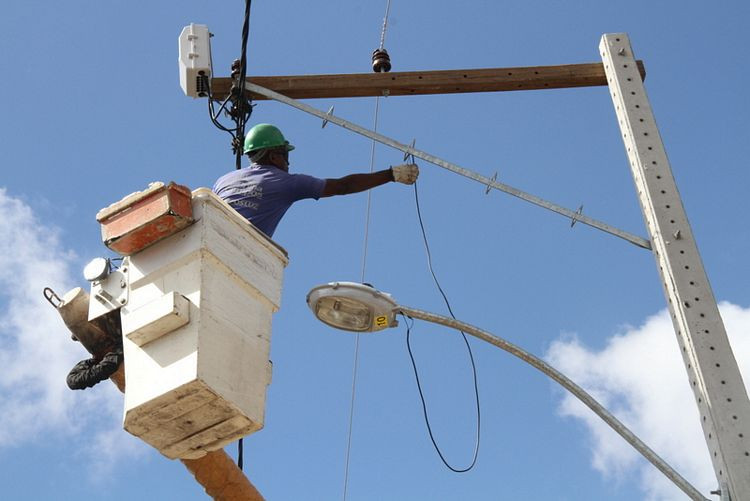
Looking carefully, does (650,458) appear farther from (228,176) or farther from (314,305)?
(228,176)

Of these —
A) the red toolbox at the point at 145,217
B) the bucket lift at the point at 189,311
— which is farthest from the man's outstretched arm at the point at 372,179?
the red toolbox at the point at 145,217

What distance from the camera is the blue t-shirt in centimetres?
659

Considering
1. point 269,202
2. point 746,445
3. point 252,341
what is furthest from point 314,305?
point 746,445

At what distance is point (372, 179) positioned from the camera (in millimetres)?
7426

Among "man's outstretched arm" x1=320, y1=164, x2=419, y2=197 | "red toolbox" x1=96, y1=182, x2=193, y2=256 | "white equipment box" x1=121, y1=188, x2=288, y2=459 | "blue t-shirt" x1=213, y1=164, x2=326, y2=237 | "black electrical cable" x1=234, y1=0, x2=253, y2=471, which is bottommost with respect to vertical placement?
"white equipment box" x1=121, y1=188, x2=288, y2=459

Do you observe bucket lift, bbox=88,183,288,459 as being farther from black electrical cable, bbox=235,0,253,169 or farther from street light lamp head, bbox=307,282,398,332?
black electrical cable, bbox=235,0,253,169

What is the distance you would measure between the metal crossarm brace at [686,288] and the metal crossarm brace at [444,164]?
0.21m

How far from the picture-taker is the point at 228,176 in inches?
268

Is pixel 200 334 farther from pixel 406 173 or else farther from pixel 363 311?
Result: pixel 406 173

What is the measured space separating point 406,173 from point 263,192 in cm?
110

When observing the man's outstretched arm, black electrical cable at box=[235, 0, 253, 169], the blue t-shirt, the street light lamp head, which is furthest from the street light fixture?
black electrical cable at box=[235, 0, 253, 169]

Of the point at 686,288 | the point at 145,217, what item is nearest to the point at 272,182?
the point at 145,217

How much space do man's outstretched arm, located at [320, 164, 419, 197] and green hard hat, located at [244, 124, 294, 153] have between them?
1.27 ft

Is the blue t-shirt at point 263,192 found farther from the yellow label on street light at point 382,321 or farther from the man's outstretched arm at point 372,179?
the yellow label on street light at point 382,321
